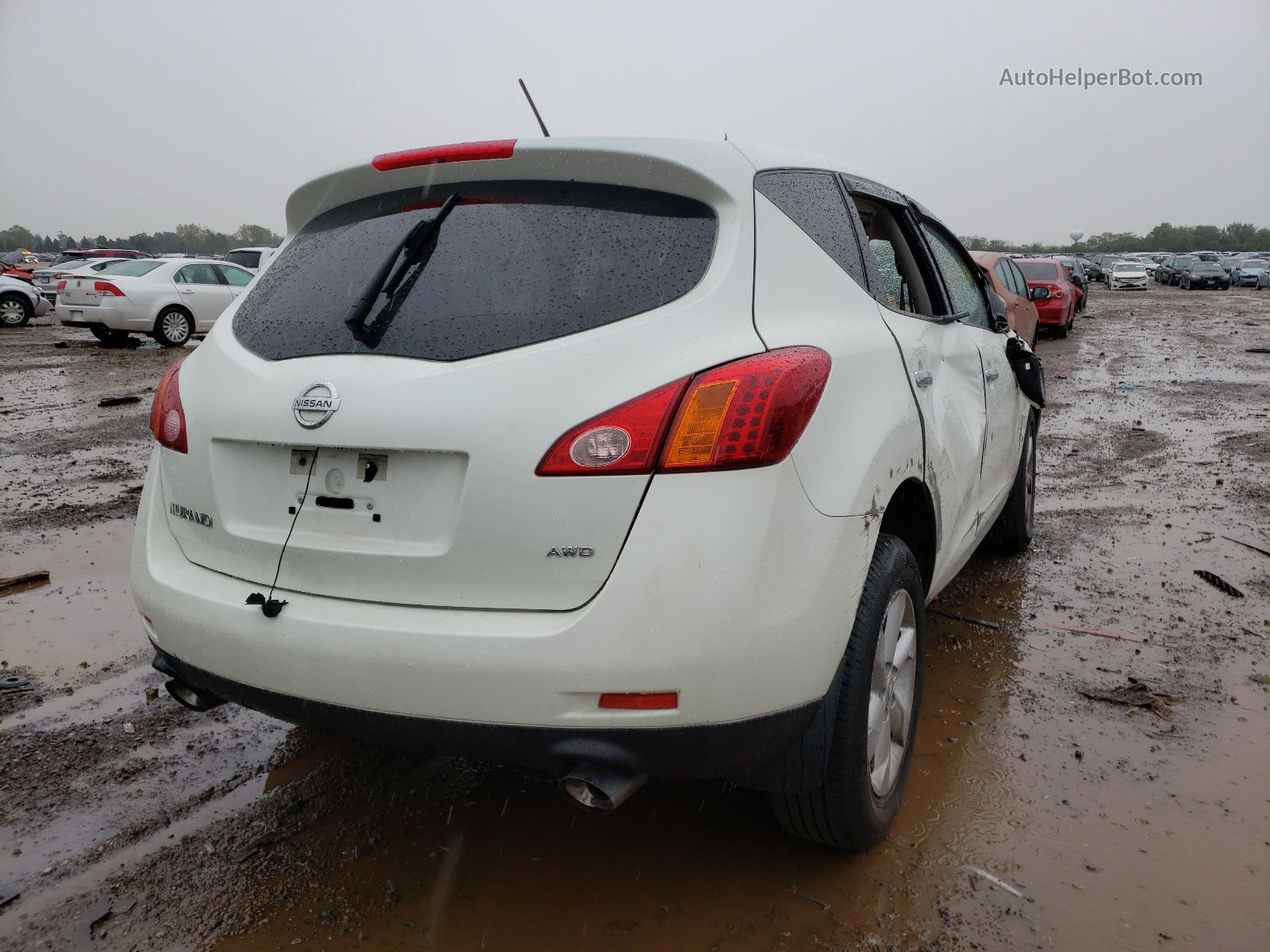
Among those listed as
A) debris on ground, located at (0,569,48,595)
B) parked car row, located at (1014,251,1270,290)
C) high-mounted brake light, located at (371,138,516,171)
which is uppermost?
high-mounted brake light, located at (371,138,516,171)

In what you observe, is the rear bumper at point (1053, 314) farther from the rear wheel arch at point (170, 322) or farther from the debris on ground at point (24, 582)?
the debris on ground at point (24, 582)

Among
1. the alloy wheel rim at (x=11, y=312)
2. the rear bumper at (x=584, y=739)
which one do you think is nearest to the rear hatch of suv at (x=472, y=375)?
the rear bumper at (x=584, y=739)

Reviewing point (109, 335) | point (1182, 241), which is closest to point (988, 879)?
point (109, 335)

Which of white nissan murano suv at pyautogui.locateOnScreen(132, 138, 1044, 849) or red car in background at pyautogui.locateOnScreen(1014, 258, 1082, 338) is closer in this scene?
white nissan murano suv at pyautogui.locateOnScreen(132, 138, 1044, 849)

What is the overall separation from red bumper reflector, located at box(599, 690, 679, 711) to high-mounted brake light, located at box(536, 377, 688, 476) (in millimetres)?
416

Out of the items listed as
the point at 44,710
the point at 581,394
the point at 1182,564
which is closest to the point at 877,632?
the point at 581,394

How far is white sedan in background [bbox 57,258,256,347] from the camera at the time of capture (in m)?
16.3

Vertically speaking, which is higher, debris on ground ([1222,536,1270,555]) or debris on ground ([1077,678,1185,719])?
debris on ground ([1077,678,1185,719])

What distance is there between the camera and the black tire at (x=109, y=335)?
16.8 meters

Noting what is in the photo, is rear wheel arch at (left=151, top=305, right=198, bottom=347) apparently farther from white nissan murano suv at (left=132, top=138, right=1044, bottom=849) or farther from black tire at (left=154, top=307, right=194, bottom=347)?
white nissan murano suv at (left=132, top=138, right=1044, bottom=849)

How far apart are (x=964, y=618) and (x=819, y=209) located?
232cm

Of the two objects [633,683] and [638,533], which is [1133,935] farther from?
[638,533]

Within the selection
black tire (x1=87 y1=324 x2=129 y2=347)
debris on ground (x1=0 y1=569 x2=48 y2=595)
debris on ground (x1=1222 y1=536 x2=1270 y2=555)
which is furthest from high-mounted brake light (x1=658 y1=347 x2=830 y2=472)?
black tire (x1=87 y1=324 x2=129 y2=347)

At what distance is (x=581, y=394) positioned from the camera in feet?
5.97
